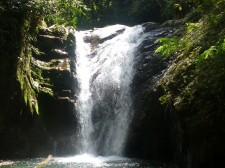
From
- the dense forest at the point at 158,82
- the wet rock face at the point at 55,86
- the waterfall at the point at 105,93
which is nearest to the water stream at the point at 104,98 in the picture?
the waterfall at the point at 105,93

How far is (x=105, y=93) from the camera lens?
1545cm

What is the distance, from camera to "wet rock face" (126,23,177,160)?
Answer: 40.2ft

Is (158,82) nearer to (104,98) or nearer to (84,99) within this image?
(104,98)

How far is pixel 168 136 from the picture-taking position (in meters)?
12.2

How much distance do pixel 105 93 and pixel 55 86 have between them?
2.25m

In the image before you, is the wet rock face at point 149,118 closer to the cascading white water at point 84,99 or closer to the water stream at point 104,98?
the water stream at point 104,98

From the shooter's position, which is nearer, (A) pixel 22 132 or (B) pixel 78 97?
(A) pixel 22 132

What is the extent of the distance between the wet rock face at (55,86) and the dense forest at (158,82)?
43 mm

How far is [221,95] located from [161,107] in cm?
586

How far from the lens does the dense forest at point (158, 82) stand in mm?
6441

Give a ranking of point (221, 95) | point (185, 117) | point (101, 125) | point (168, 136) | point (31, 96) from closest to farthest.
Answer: point (221, 95) < point (185, 117) < point (168, 136) < point (31, 96) < point (101, 125)

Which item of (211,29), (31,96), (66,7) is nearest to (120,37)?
(66,7)

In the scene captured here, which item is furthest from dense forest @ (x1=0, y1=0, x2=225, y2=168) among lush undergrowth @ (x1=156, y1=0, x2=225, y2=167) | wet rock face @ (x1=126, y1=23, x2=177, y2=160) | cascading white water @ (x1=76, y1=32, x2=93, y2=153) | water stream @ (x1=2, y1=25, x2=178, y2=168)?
water stream @ (x1=2, y1=25, x2=178, y2=168)

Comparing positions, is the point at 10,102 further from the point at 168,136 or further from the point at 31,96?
the point at 168,136
